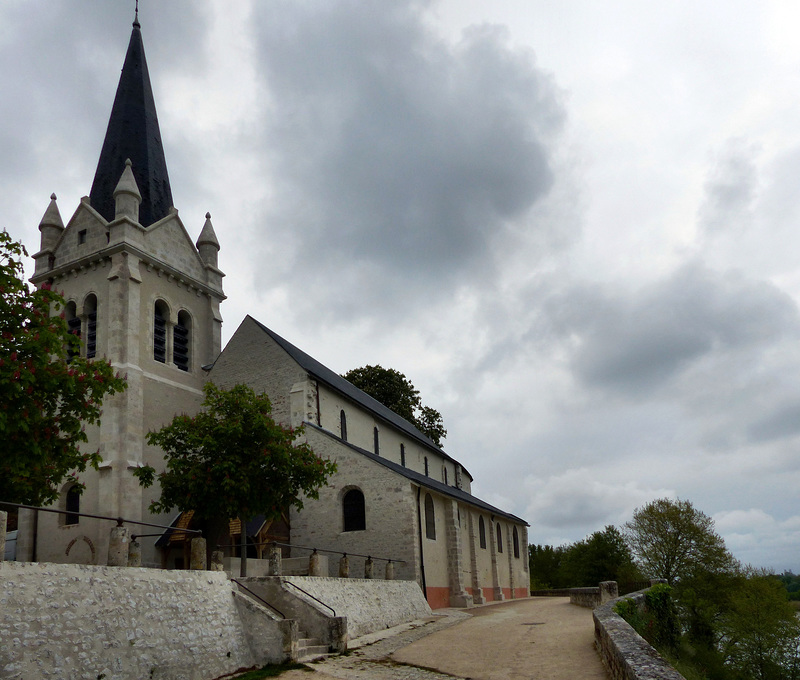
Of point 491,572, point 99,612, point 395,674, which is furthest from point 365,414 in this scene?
point 99,612

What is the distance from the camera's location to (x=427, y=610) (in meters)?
22.6

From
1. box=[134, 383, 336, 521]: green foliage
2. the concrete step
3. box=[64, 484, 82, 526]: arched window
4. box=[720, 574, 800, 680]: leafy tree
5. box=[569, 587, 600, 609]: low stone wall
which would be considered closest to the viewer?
the concrete step

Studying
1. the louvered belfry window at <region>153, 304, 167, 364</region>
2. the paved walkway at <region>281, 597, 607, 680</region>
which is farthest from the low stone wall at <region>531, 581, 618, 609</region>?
the louvered belfry window at <region>153, 304, 167, 364</region>

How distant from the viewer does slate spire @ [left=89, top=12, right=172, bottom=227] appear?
3177 centimetres

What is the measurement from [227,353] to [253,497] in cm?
1324

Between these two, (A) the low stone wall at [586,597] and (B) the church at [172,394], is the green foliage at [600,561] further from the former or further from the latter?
(A) the low stone wall at [586,597]

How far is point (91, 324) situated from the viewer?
29297 millimetres

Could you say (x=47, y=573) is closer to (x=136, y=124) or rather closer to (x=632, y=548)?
(x=136, y=124)

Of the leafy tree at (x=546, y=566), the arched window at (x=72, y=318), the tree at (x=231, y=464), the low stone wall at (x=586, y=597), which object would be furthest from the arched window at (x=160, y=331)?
the leafy tree at (x=546, y=566)

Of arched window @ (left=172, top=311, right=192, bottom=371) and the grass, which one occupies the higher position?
arched window @ (left=172, top=311, right=192, bottom=371)

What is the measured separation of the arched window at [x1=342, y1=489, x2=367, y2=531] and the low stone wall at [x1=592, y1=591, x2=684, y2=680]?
12.6 m

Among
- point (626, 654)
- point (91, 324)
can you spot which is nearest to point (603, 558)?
point (91, 324)

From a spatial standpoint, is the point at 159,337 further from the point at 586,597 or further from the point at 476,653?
the point at 476,653

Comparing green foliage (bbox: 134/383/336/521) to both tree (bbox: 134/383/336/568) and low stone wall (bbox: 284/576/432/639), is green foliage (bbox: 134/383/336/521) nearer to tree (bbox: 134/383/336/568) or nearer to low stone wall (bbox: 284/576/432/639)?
tree (bbox: 134/383/336/568)
